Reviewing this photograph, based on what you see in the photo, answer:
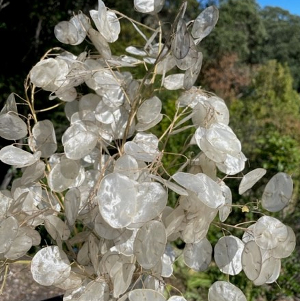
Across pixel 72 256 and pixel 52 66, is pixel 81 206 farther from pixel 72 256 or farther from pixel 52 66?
pixel 52 66

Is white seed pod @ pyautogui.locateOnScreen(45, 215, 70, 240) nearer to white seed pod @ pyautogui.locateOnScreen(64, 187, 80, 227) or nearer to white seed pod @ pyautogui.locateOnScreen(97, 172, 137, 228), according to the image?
white seed pod @ pyautogui.locateOnScreen(64, 187, 80, 227)

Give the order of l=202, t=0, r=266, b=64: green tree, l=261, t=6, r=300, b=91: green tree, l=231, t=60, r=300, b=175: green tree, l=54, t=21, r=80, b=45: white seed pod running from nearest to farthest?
l=54, t=21, r=80, b=45: white seed pod → l=231, t=60, r=300, b=175: green tree → l=202, t=0, r=266, b=64: green tree → l=261, t=6, r=300, b=91: green tree

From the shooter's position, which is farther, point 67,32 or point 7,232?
point 67,32

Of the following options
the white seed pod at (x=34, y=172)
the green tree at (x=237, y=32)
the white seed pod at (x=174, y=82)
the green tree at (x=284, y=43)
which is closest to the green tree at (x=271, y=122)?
the green tree at (x=237, y=32)

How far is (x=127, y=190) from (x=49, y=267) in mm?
189

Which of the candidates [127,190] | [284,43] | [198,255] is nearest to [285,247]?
[198,255]

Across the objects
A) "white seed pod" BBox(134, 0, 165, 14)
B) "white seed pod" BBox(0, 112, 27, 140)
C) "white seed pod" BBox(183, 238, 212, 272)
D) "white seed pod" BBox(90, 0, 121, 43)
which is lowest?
"white seed pod" BBox(183, 238, 212, 272)

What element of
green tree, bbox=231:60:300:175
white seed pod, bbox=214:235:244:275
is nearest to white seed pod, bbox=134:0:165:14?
white seed pod, bbox=214:235:244:275

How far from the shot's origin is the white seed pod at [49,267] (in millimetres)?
696

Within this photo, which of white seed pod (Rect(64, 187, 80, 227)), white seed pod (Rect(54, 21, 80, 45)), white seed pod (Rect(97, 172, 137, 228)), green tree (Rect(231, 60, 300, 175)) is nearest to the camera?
white seed pod (Rect(97, 172, 137, 228))

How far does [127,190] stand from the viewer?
62cm

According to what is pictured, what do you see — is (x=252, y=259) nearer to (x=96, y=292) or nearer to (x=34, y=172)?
(x=96, y=292)

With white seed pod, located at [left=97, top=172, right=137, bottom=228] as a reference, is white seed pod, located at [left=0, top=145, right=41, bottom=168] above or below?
below

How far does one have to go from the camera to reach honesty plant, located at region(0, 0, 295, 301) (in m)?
0.64
